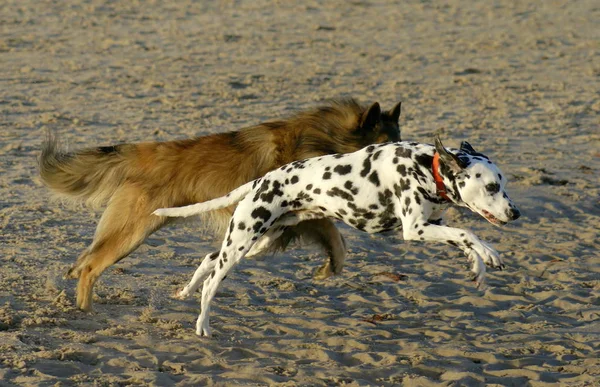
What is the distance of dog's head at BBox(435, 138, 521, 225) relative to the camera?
5898mm

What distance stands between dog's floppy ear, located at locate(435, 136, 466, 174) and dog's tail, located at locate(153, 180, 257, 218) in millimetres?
1353

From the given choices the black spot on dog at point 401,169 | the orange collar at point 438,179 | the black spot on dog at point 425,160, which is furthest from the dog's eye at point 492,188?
the black spot on dog at point 401,169

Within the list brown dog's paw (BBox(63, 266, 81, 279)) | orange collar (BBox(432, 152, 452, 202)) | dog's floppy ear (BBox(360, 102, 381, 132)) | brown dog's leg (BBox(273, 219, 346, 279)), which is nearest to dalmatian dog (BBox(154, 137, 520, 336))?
orange collar (BBox(432, 152, 452, 202))

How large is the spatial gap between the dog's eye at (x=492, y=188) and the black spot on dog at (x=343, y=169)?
92cm

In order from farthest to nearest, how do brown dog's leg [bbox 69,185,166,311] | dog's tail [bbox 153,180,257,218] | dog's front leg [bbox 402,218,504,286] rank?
1. brown dog's leg [bbox 69,185,166,311]
2. dog's tail [bbox 153,180,257,218]
3. dog's front leg [bbox 402,218,504,286]

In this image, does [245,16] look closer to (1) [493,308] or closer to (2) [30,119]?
(2) [30,119]

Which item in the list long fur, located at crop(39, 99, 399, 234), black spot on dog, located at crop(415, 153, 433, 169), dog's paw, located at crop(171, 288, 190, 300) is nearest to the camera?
black spot on dog, located at crop(415, 153, 433, 169)

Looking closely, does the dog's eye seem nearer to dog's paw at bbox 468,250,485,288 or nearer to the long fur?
dog's paw at bbox 468,250,485,288

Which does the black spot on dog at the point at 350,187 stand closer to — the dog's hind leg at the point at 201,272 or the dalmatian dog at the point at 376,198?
the dalmatian dog at the point at 376,198

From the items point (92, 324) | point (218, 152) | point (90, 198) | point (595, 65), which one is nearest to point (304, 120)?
point (218, 152)

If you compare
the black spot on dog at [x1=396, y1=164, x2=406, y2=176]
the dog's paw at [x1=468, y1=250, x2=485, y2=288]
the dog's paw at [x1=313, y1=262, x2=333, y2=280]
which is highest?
the black spot on dog at [x1=396, y1=164, x2=406, y2=176]

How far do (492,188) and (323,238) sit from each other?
186cm

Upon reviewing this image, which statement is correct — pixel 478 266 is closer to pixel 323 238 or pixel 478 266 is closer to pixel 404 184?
pixel 404 184

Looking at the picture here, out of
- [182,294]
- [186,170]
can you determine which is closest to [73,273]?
[182,294]
